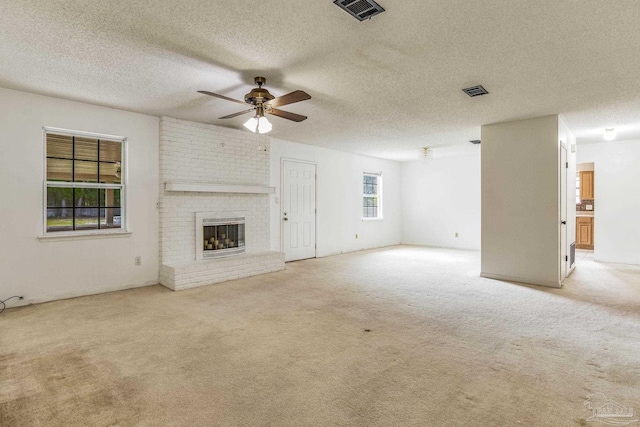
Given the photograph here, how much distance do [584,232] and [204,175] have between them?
355 inches

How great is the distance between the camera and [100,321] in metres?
3.35

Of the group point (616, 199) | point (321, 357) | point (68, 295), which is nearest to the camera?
point (321, 357)

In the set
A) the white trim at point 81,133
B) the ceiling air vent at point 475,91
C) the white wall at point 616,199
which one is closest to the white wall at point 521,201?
the ceiling air vent at point 475,91

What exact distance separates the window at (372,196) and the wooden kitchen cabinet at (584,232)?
195 inches

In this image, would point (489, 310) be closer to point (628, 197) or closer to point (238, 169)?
point (238, 169)

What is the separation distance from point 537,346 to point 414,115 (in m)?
3.29

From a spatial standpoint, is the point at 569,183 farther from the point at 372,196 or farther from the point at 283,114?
the point at 283,114

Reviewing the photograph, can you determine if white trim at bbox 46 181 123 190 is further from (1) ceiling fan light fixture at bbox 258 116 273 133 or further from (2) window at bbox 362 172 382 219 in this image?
(2) window at bbox 362 172 382 219

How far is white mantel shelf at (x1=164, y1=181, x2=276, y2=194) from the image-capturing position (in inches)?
193

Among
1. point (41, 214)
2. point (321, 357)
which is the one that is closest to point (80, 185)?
point (41, 214)

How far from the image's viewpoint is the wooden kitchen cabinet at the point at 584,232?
8141 mm

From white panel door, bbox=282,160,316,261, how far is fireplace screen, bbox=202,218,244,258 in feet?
3.57

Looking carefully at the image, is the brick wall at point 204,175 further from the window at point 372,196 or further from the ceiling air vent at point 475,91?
the ceiling air vent at point 475,91

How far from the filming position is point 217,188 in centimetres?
538
